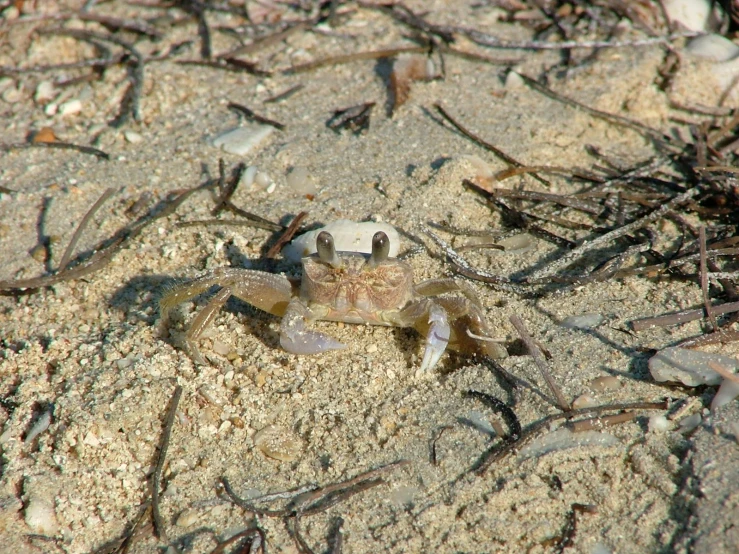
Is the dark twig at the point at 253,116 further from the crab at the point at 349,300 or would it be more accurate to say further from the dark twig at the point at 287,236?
the crab at the point at 349,300

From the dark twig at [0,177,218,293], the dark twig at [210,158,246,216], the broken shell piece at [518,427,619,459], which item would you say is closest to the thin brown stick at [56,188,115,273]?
the dark twig at [0,177,218,293]

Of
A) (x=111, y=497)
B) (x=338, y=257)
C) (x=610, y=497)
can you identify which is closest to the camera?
(x=610, y=497)

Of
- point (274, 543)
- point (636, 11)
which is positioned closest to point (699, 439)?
point (274, 543)

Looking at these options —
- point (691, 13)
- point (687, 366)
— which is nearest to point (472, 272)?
point (687, 366)

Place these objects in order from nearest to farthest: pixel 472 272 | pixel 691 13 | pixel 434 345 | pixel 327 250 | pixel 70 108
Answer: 1. pixel 434 345
2. pixel 327 250
3. pixel 472 272
4. pixel 70 108
5. pixel 691 13

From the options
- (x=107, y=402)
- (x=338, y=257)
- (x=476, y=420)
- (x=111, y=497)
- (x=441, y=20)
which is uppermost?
(x=441, y=20)

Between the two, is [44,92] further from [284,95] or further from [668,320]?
[668,320]

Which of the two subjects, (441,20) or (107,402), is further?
(441,20)

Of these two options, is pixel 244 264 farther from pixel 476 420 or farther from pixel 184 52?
pixel 184 52
